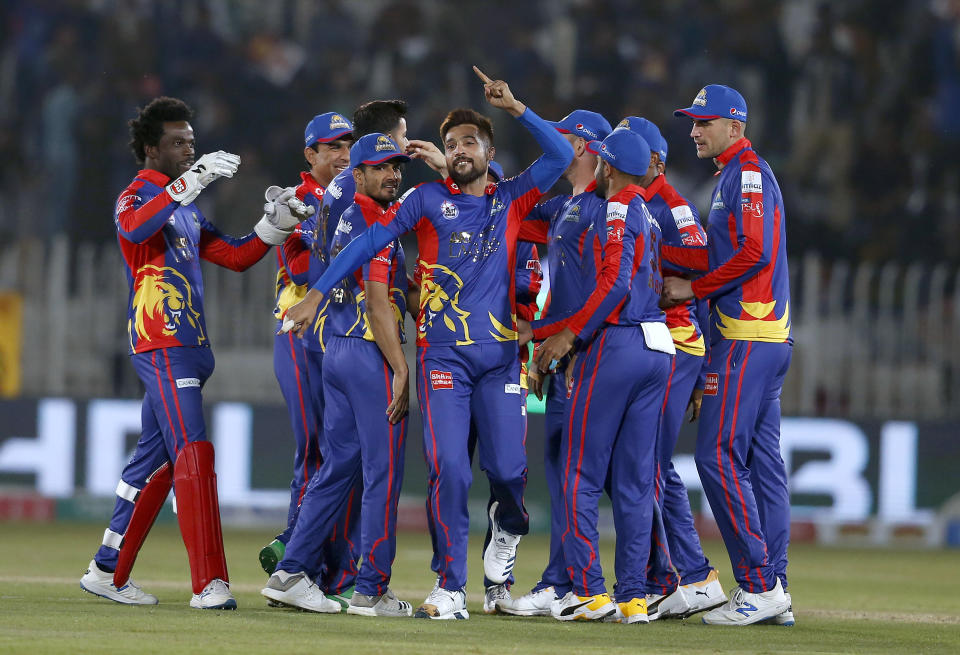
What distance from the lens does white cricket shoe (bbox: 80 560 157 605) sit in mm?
7012

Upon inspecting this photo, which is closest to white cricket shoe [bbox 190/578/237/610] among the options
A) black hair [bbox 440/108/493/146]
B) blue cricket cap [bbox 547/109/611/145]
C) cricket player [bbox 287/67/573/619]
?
cricket player [bbox 287/67/573/619]

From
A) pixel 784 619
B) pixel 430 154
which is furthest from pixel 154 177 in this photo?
pixel 784 619

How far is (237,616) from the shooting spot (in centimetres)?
639

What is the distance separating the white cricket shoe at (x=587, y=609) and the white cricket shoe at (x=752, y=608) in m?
0.61

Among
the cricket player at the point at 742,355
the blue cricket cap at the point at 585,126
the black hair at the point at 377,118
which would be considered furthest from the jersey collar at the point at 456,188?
the cricket player at the point at 742,355

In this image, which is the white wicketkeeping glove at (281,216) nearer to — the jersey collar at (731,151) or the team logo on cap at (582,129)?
the team logo on cap at (582,129)

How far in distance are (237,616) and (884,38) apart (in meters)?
13.3

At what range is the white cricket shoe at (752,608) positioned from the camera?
6770mm

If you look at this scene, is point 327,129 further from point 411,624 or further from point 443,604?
point 411,624

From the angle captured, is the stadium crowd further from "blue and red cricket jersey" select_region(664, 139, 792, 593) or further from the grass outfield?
"blue and red cricket jersey" select_region(664, 139, 792, 593)

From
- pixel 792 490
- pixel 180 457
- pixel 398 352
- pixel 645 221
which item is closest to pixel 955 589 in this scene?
pixel 792 490

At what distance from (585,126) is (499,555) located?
7.49 feet

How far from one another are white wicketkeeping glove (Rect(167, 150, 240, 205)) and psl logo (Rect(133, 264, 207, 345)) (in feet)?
1.49

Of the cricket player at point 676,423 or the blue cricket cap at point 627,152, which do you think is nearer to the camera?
the blue cricket cap at point 627,152
